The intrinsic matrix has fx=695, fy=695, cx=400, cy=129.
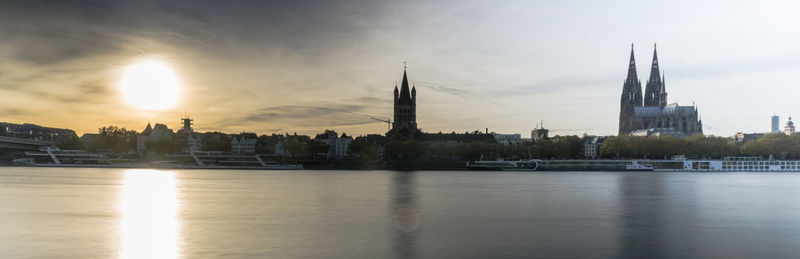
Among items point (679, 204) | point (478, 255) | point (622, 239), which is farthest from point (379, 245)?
point (679, 204)

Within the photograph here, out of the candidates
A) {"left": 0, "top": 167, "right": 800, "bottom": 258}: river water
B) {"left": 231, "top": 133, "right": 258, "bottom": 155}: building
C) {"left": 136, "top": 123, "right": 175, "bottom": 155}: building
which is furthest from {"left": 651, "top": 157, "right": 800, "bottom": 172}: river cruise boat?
{"left": 136, "top": 123, "right": 175, "bottom": 155}: building

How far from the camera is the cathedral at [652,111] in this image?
6344 inches

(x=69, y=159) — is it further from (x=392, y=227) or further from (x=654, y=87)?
(x=654, y=87)

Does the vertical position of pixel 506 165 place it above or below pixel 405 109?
below

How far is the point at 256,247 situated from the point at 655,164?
4223 inches

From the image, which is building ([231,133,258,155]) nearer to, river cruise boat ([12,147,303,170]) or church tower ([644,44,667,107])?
river cruise boat ([12,147,303,170])

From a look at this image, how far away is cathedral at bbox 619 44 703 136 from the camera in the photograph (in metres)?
161

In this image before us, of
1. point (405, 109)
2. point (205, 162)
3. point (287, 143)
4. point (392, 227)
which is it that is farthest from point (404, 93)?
point (392, 227)

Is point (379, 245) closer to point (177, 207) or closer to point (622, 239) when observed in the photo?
point (622, 239)

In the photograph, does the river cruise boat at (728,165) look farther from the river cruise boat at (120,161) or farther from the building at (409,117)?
the river cruise boat at (120,161)

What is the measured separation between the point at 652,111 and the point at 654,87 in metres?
9.58

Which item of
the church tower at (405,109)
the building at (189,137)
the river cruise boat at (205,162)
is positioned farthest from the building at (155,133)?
the church tower at (405,109)

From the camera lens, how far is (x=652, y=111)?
165500 millimetres

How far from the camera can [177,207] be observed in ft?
108
